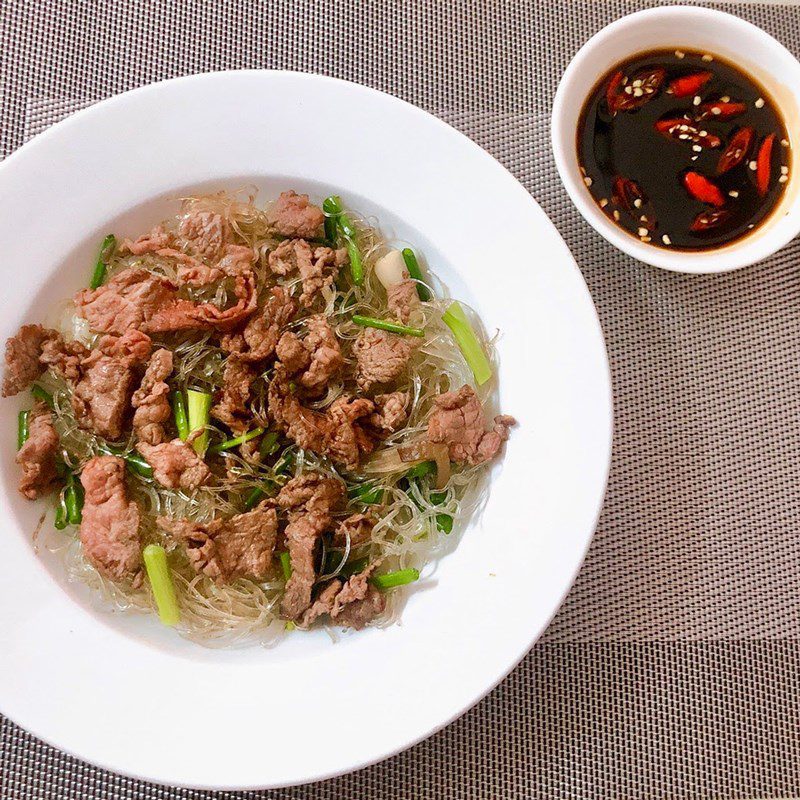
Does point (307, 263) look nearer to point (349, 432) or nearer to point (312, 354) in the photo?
point (312, 354)

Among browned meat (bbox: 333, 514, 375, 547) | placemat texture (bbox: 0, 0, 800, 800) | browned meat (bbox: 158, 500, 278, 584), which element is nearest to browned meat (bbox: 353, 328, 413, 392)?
browned meat (bbox: 333, 514, 375, 547)

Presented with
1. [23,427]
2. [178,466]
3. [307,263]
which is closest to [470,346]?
[307,263]

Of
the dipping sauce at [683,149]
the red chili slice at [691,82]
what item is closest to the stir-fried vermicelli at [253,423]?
the dipping sauce at [683,149]

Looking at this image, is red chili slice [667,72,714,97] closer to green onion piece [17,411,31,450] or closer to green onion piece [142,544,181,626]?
green onion piece [142,544,181,626]

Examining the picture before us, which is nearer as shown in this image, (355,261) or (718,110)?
(355,261)

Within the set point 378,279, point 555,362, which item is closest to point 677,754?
point 555,362

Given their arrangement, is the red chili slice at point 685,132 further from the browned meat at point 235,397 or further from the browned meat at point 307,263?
the browned meat at point 235,397
